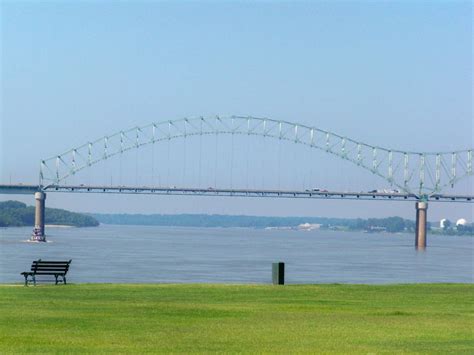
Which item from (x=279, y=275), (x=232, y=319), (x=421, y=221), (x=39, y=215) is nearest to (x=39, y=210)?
(x=39, y=215)

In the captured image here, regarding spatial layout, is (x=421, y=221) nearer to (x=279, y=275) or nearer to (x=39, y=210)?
(x=39, y=210)

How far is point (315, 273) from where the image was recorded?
5416 cm

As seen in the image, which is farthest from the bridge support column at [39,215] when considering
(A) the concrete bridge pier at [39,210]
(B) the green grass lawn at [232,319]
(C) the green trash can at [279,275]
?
(B) the green grass lawn at [232,319]

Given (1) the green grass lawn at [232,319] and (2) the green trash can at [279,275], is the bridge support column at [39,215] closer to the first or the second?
(2) the green trash can at [279,275]

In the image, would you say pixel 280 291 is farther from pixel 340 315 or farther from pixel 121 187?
pixel 121 187

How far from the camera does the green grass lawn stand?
49.4ft

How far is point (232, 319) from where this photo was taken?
18359mm

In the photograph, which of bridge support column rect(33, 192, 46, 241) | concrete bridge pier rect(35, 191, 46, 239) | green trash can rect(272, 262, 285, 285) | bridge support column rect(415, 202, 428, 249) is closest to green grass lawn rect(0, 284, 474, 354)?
green trash can rect(272, 262, 285, 285)

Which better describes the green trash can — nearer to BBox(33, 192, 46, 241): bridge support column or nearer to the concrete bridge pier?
BBox(33, 192, 46, 241): bridge support column

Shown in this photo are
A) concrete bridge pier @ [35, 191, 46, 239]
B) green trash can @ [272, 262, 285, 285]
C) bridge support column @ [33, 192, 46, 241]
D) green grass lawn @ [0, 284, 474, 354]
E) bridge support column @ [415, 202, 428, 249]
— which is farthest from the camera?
bridge support column @ [415, 202, 428, 249]

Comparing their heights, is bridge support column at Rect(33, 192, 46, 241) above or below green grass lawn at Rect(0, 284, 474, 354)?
above

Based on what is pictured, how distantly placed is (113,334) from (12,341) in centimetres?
146

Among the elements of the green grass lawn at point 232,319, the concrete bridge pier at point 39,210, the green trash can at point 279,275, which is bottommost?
the green grass lawn at point 232,319

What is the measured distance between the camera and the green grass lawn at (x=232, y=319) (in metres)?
15.0
